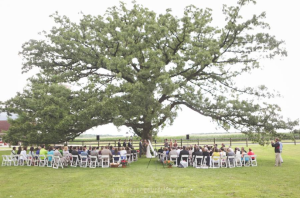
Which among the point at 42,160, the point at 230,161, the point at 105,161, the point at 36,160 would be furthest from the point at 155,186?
the point at 36,160

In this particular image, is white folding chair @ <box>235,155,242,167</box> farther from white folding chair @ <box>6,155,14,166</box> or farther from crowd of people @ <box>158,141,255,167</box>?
white folding chair @ <box>6,155,14,166</box>

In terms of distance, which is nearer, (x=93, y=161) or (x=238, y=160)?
(x=238, y=160)

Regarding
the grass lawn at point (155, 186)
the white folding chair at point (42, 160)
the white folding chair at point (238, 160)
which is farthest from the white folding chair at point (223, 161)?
the white folding chair at point (42, 160)

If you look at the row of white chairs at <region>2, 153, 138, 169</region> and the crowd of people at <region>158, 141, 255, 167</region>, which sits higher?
the crowd of people at <region>158, 141, 255, 167</region>

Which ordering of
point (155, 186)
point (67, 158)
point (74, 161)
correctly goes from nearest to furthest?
point (155, 186)
point (67, 158)
point (74, 161)

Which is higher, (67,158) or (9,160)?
(67,158)

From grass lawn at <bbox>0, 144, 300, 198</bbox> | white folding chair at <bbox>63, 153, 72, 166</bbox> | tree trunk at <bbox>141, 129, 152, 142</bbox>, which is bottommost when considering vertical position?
grass lawn at <bbox>0, 144, 300, 198</bbox>

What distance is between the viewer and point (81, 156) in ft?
58.1

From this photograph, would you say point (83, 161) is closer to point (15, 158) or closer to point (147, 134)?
point (15, 158)

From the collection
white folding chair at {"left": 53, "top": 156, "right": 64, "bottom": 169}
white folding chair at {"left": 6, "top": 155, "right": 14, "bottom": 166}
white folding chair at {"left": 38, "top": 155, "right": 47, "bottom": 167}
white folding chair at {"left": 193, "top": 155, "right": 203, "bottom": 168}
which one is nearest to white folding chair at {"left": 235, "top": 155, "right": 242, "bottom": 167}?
white folding chair at {"left": 193, "top": 155, "right": 203, "bottom": 168}

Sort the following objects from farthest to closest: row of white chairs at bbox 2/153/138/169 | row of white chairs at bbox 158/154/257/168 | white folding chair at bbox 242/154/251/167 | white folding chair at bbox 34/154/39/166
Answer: white folding chair at bbox 34/154/39/166 < row of white chairs at bbox 2/153/138/169 < white folding chair at bbox 242/154/251/167 < row of white chairs at bbox 158/154/257/168

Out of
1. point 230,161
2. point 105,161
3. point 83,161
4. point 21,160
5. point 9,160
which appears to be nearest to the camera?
point 230,161

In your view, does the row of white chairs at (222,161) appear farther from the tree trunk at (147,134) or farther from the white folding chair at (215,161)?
the tree trunk at (147,134)

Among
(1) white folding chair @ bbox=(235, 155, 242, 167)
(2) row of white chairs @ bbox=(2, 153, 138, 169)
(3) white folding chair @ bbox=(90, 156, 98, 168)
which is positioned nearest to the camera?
(1) white folding chair @ bbox=(235, 155, 242, 167)
